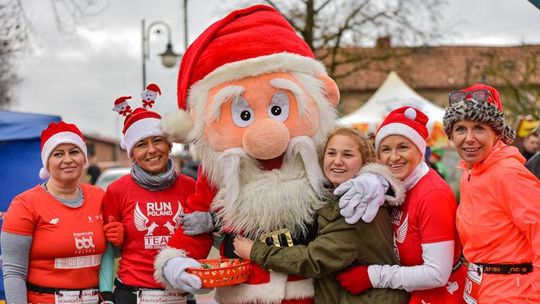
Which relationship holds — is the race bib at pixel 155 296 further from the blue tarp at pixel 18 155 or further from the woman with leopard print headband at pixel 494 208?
the blue tarp at pixel 18 155

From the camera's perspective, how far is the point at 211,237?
12.2ft

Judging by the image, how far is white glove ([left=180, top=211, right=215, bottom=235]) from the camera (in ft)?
11.8

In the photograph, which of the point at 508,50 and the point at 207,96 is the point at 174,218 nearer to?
the point at 207,96

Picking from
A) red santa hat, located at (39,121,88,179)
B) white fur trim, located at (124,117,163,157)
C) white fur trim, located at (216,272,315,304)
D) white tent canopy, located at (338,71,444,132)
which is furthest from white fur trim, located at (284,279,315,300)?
white tent canopy, located at (338,71,444,132)

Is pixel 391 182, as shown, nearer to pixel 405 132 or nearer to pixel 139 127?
pixel 405 132

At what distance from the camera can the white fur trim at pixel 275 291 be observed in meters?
3.37

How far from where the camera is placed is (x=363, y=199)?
3129 mm

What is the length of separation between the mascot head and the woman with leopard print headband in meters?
0.81

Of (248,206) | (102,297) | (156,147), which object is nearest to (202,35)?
(156,147)

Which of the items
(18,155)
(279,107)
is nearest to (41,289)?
(279,107)

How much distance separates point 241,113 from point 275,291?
102 centimetres

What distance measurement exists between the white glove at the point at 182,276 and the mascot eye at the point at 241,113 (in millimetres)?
834

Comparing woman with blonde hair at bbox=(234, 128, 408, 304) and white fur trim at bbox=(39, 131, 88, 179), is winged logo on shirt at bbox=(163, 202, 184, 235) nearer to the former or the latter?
woman with blonde hair at bbox=(234, 128, 408, 304)

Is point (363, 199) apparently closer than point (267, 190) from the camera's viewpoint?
Yes
